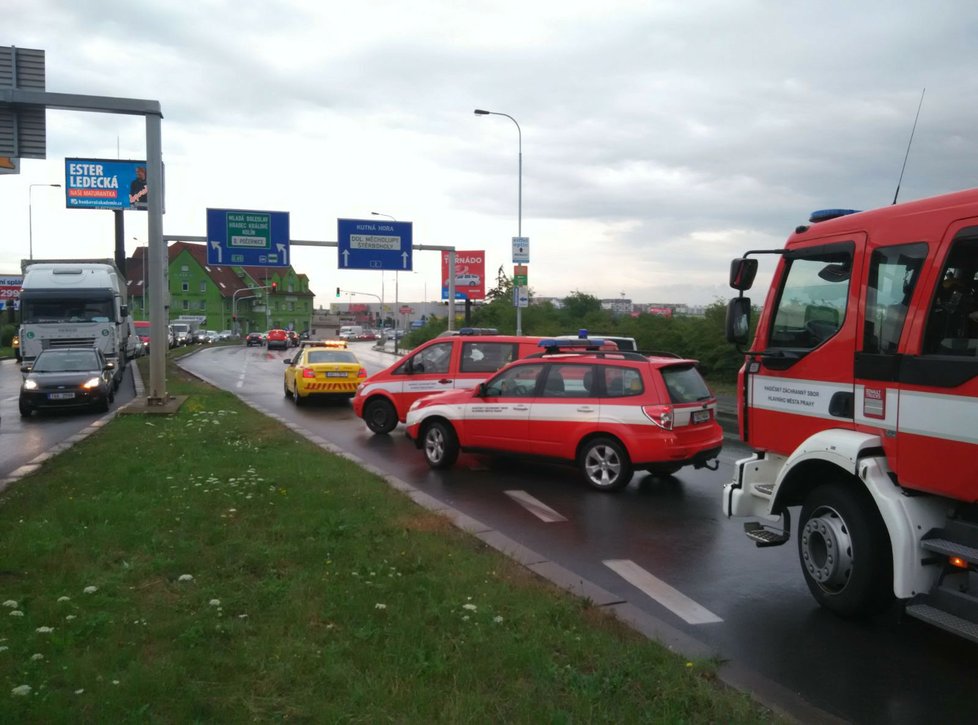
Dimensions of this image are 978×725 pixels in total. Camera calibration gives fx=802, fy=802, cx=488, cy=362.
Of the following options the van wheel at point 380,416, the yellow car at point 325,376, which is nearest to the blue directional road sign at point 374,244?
the yellow car at point 325,376

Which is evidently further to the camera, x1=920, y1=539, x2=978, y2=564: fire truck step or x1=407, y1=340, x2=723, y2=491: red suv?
x1=407, y1=340, x2=723, y2=491: red suv

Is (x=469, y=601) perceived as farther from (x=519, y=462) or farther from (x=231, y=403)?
(x=231, y=403)

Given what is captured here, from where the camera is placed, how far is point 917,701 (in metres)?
4.19

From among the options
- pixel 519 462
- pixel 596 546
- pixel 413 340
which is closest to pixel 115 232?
pixel 413 340

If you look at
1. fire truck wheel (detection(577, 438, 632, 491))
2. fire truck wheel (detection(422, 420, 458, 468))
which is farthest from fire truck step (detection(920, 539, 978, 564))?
fire truck wheel (detection(422, 420, 458, 468))

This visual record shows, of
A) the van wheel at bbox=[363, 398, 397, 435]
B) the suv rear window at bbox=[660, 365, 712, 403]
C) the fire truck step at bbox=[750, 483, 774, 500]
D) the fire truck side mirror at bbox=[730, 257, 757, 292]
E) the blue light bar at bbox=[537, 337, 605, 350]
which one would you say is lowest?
the van wheel at bbox=[363, 398, 397, 435]

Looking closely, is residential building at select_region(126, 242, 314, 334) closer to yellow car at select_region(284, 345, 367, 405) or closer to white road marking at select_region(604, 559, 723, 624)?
yellow car at select_region(284, 345, 367, 405)

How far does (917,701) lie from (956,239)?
2585 millimetres

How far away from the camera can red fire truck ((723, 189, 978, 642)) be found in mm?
4590

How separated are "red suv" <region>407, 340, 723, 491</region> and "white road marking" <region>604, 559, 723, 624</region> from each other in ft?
8.55

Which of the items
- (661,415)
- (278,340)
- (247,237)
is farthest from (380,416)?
(278,340)

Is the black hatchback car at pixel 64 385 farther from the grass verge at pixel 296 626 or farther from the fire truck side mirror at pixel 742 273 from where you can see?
the fire truck side mirror at pixel 742 273

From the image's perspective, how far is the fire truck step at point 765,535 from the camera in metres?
5.82

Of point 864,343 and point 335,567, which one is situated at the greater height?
point 864,343
